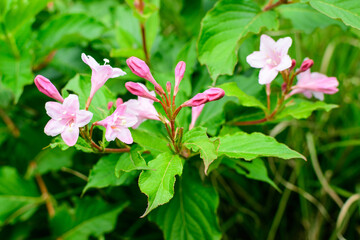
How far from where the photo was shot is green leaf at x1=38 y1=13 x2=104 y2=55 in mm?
1290

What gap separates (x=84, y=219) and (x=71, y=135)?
25.6 inches

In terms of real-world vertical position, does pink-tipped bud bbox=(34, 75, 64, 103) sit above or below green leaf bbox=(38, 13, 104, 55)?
above

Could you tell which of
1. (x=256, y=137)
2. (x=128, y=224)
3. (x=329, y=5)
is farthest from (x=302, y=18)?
(x=128, y=224)

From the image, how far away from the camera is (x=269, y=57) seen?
91 centimetres

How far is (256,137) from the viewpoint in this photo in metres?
0.81

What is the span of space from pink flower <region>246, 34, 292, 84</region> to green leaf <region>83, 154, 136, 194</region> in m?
0.44

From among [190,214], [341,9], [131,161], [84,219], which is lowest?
[84,219]

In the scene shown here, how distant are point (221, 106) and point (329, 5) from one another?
0.42 meters

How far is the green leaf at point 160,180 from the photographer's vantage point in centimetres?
69

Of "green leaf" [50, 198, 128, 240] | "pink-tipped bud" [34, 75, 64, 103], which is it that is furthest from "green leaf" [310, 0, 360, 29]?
"green leaf" [50, 198, 128, 240]

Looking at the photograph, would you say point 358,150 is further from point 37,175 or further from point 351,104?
point 37,175

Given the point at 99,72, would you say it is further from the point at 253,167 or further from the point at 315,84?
the point at 315,84

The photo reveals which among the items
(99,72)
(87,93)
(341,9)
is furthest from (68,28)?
(341,9)

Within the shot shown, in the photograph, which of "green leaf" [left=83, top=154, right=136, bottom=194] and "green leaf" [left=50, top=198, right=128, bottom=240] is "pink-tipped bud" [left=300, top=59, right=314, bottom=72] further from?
"green leaf" [left=50, top=198, right=128, bottom=240]
